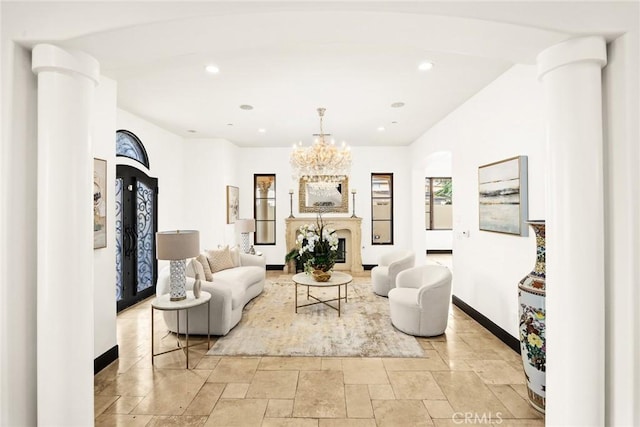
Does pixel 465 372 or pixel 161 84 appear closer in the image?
pixel 465 372

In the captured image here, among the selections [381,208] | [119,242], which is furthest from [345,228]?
[119,242]

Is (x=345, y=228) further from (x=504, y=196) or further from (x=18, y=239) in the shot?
(x=18, y=239)

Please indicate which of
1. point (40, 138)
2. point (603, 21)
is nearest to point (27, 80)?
point (40, 138)

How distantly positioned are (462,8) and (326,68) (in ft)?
6.28

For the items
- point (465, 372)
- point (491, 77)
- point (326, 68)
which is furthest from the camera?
point (491, 77)

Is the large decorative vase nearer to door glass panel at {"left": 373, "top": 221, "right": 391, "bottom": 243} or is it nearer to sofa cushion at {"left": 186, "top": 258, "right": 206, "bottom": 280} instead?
sofa cushion at {"left": 186, "top": 258, "right": 206, "bottom": 280}

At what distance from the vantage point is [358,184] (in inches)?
306

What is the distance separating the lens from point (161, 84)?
12.2ft

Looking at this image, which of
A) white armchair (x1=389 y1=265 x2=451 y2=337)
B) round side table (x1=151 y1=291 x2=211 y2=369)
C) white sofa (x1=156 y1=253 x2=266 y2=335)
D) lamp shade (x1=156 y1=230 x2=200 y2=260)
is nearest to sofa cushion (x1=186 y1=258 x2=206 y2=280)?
white sofa (x1=156 y1=253 x2=266 y2=335)

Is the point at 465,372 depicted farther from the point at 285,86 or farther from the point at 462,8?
the point at 285,86

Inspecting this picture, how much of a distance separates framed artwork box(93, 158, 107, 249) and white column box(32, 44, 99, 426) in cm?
165

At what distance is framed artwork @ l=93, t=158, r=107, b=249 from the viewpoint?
3082 millimetres

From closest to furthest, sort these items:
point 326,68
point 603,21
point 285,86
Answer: point 603,21 < point 326,68 < point 285,86

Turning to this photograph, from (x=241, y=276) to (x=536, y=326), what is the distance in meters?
3.70
